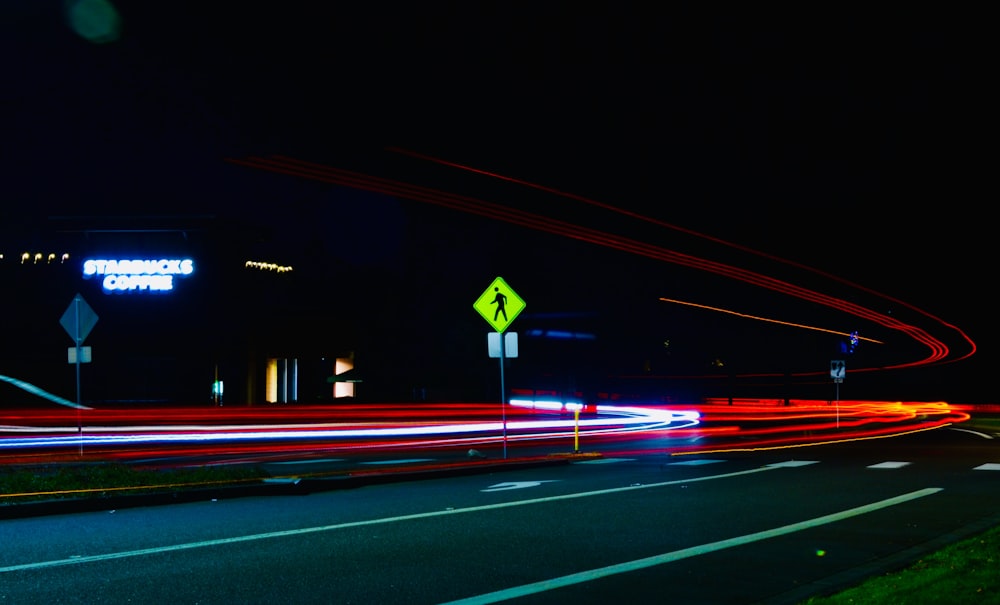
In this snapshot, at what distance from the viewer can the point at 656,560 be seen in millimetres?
10148

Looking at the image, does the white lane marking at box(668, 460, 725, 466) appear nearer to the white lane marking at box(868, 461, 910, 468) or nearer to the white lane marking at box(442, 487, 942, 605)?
the white lane marking at box(868, 461, 910, 468)

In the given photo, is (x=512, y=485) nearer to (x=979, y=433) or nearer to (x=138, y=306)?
(x=979, y=433)

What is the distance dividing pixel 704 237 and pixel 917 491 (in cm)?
1721

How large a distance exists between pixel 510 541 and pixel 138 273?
182 ft

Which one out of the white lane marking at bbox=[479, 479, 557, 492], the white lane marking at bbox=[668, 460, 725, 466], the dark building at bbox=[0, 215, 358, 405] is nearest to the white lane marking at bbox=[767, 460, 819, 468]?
the white lane marking at bbox=[668, 460, 725, 466]

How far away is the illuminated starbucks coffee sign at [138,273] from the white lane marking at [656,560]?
2085 inches

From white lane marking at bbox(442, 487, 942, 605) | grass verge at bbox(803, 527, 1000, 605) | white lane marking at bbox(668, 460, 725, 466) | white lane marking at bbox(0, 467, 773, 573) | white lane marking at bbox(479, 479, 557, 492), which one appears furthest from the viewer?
white lane marking at bbox(668, 460, 725, 466)

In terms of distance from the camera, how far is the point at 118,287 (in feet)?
205

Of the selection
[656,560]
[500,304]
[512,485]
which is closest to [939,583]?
[656,560]

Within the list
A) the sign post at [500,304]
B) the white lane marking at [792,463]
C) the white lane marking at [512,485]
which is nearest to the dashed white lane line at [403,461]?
the sign post at [500,304]

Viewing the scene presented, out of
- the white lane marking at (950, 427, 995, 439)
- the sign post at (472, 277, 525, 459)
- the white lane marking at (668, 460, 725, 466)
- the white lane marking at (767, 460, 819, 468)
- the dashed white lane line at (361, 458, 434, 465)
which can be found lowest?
the white lane marking at (950, 427, 995, 439)

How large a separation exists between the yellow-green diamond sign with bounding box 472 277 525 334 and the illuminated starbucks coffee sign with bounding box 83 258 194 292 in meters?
43.2

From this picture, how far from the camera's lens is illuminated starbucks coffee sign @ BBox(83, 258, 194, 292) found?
62.1 meters

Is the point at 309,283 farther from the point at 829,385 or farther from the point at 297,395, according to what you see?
the point at 829,385
